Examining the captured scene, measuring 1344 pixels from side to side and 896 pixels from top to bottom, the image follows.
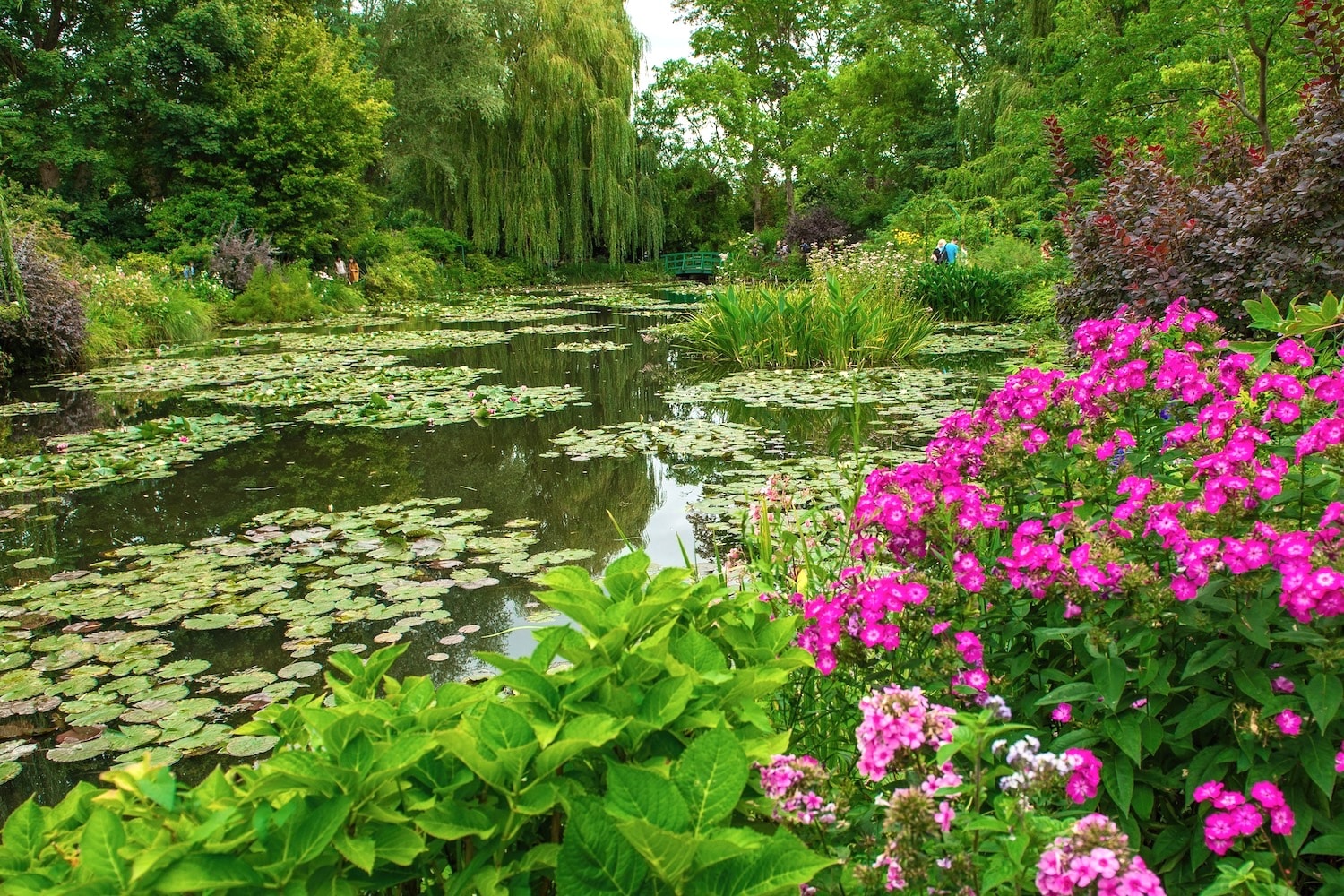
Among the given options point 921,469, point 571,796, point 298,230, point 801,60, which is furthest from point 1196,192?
point 801,60

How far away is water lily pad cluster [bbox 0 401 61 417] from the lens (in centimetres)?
731

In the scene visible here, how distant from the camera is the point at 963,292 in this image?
12.5m

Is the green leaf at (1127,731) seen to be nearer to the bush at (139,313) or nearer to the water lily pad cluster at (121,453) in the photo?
the water lily pad cluster at (121,453)

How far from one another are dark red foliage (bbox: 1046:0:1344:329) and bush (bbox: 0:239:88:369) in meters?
10.1

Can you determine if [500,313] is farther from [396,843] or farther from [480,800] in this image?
[396,843]

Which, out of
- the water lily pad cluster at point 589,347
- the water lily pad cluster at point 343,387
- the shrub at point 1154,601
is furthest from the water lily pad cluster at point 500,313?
the shrub at point 1154,601

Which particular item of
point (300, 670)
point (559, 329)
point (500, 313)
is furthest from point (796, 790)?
point (500, 313)

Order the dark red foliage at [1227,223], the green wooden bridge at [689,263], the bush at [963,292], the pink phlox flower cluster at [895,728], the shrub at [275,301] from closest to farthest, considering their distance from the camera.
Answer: the pink phlox flower cluster at [895,728] → the dark red foliage at [1227,223] → the bush at [963,292] → the shrub at [275,301] → the green wooden bridge at [689,263]

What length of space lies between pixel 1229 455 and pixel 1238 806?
1.82 ft

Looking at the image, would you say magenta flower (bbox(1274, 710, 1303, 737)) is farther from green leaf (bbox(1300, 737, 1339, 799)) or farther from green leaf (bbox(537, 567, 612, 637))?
green leaf (bbox(537, 567, 612, 637))

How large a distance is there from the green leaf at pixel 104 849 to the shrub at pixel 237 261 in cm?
1612

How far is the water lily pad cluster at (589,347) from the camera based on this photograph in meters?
10.9

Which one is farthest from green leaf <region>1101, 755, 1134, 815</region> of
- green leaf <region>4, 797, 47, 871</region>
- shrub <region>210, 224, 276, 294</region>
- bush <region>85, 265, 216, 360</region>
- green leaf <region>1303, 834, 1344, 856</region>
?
shrub <region>210, 224, 276, 294</region>

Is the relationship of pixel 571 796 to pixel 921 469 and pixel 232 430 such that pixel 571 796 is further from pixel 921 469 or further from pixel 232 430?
pixel 232 430
